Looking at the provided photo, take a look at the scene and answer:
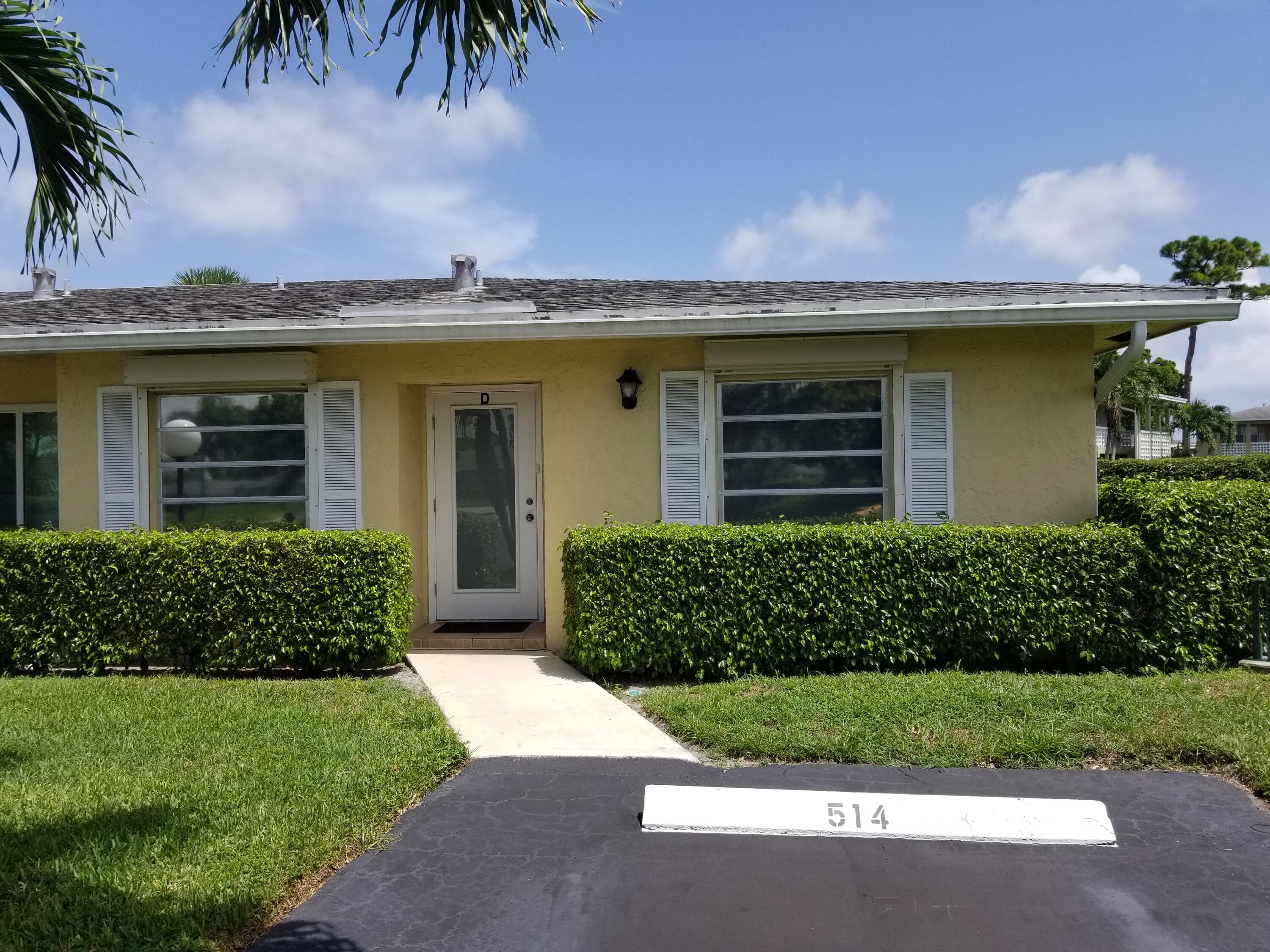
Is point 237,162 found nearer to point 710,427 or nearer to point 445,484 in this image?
point 445,484

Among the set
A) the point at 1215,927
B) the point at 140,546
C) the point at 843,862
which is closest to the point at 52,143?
the point at 140,546

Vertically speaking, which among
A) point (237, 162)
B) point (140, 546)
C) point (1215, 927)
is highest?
point (237, 162)

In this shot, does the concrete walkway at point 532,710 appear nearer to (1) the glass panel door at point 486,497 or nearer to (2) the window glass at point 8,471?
(1) the glass panel door at point 486,497

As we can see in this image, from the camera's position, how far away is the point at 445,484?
28.8 ft

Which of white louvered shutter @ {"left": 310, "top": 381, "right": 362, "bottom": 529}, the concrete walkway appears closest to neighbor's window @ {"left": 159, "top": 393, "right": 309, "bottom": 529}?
white louvered shutter @ {"left": 310, "top": 381, "right": 362, "bottom": 529}

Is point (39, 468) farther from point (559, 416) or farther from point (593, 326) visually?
point (593, 326)

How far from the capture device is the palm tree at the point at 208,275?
2067cm

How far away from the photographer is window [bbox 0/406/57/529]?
30.0 ft

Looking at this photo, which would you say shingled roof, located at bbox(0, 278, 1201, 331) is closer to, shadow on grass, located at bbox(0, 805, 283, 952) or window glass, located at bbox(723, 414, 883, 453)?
window glass, located at bbox(723, 414, 883, 453)

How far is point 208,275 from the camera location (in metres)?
20.7

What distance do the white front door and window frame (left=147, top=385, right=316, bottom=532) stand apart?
3.77 ft

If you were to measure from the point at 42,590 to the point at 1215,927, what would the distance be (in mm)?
7859

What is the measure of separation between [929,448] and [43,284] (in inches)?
423

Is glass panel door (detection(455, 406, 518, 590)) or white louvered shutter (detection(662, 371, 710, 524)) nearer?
white louvered shutter (detection(662, 371, 710, 524))
